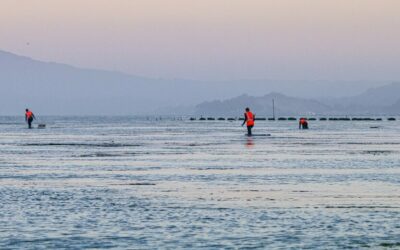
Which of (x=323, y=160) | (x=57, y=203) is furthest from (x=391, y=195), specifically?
(x=323, y=160)

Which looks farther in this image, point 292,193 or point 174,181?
point 174,181

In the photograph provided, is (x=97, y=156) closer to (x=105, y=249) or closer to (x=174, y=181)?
(x=174, y=181)

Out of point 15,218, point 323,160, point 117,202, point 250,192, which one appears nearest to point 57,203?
point 117,202

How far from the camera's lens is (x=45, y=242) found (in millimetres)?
16000

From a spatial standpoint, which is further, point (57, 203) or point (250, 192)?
point (250, 192)

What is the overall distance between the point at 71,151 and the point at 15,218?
29553mm

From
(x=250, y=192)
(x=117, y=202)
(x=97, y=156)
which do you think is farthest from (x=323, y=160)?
(x=117, y=202)

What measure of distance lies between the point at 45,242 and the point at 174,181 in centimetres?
1241

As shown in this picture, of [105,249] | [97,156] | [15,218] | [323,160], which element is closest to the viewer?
[105,249]

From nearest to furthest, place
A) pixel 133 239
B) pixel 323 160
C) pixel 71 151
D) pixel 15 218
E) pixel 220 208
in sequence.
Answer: pixel 133 239 < pixel 15 218 < pixel 220 208 < pixel 323 160 < pixel 71 151

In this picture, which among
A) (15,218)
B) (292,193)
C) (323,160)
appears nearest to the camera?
(15,218)

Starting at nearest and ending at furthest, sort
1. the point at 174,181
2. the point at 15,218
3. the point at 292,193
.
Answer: the point at 15,218, the point at 292,193, the point at 174,181

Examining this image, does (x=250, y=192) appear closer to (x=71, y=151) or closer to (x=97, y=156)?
(x=97, y=156)

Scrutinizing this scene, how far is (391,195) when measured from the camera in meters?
23.3
